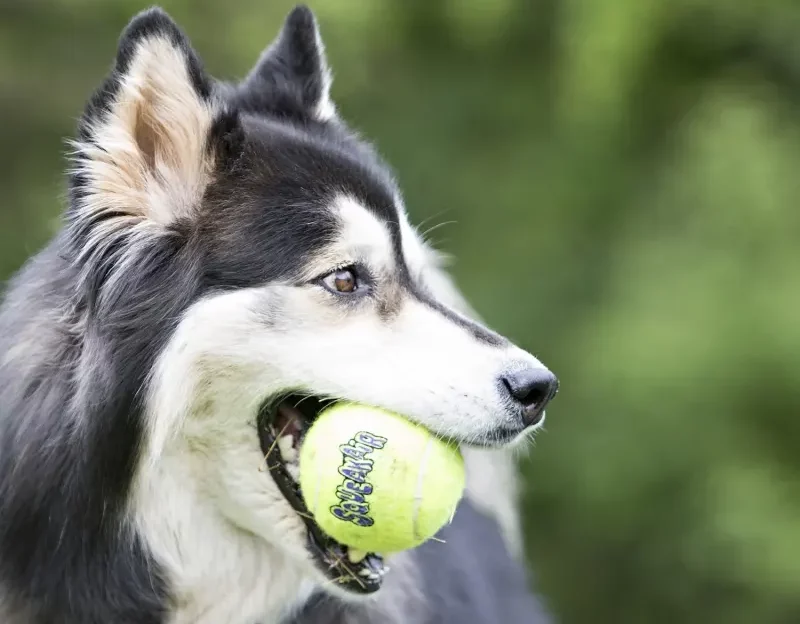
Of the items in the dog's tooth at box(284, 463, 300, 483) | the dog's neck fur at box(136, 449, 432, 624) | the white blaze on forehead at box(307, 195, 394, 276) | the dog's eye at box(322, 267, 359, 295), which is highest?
the white blaze on forehead at box(307, 195, 394, 276)

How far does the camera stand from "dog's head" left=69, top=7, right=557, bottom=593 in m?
1.98

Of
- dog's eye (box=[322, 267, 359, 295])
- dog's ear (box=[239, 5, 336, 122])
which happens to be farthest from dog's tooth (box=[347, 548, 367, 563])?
dog's ear (box=[239, 5, 336, 122])

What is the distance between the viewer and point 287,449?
2.05 meters

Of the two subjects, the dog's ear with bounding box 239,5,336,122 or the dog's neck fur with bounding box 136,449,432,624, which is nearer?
the dog's neck fur with bounding box 136,449,432,624

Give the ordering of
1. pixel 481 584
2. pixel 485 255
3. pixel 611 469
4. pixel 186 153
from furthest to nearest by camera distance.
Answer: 1. pixel 485 255
2. pixel 611 469
3. pixel 481 584
4. pixel 186 153

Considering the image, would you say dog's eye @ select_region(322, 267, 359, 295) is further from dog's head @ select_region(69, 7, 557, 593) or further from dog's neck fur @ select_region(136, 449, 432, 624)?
dog's neck fur @ select_region(136, 449, 432, 624)

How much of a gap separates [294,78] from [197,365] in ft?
2.98

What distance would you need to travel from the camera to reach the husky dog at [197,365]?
6.51ft

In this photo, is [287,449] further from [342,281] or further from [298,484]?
[342,281]

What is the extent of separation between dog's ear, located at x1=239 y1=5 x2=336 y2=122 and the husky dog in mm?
279

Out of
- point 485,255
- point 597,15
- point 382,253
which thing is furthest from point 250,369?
point 485,255

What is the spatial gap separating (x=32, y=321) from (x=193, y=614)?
728 mm

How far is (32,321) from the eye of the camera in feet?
7.11

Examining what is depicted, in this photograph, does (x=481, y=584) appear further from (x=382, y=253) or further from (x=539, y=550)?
(x=539, y=550)
